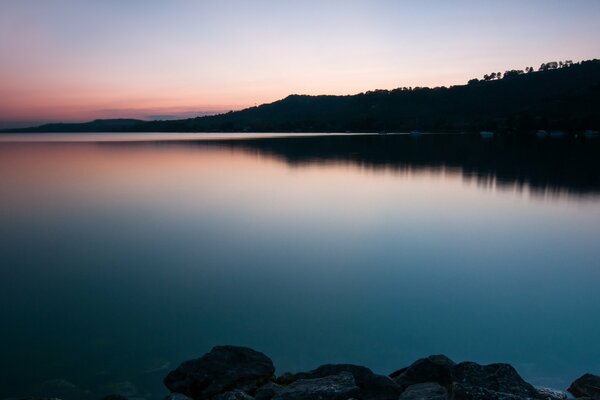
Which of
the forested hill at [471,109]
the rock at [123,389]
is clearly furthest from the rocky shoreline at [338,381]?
the forested hill at [471,109]

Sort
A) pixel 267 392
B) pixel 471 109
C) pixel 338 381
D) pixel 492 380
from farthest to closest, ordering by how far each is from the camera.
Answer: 1. pixel 471 109
2. pixel 267 392
3. pixel 338 381
4. pixel 492 380

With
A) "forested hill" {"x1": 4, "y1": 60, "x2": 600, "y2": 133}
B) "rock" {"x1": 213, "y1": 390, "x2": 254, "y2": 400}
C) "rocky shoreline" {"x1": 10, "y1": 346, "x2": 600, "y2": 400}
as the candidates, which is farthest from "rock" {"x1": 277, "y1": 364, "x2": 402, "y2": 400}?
"forested hill" {"x1": 4, "y1": 60, "x2": 600, "y2": 133}

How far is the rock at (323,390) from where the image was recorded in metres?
4.36

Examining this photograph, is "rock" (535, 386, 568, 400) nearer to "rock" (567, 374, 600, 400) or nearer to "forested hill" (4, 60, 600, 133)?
"rock" (567, 374, 600, 400)

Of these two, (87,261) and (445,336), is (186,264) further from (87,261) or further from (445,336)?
(445,336)

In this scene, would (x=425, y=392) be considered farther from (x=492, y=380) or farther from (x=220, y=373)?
(x=220, y=373)

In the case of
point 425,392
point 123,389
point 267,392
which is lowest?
point 123,389

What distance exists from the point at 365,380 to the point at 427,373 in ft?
2.50

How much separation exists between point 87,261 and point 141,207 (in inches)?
284

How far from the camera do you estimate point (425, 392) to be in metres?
4.46

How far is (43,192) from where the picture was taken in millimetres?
19750

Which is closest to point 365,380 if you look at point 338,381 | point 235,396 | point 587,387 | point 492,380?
point 338,381

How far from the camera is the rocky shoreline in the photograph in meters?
4.36

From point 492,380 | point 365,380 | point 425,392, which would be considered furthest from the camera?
point 365,380
